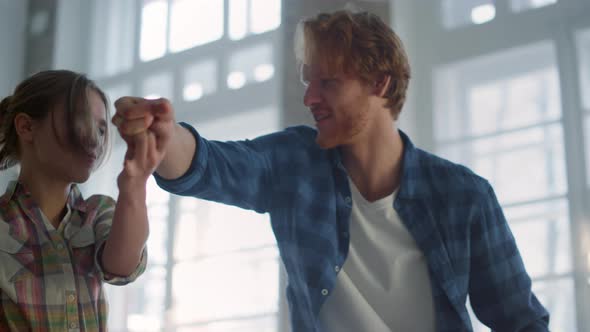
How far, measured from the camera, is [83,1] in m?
3.28

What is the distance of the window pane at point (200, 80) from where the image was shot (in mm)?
2861

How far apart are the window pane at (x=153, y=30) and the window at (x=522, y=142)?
1.16 metres

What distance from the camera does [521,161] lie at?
2.36m

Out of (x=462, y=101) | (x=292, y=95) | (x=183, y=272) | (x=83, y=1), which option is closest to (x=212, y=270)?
(x=183, y=272)

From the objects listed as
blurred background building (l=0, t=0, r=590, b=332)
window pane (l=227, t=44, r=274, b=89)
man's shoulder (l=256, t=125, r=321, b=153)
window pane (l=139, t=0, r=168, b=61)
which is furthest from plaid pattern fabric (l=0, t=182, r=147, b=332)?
window pane (l=139, t=0, r=168, b=61)

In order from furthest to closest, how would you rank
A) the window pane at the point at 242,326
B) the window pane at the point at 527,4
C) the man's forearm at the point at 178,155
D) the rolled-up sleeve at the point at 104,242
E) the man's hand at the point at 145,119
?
the window pane at the point at 242,326 → the window pane at the point at 527,4 → the rolled-up sleeve at the point at 104,242 → the man's forearm at the point at 178,155 → the man's hand at the point at 145,119

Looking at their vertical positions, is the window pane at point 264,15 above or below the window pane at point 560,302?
above

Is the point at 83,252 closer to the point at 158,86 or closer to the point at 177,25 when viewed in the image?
the point at 158,86

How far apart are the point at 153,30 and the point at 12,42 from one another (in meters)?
0.62

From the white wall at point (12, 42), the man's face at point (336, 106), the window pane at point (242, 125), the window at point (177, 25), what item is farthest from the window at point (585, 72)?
the white wall at point (12, 42)

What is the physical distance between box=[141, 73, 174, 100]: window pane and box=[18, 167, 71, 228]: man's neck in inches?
72.2

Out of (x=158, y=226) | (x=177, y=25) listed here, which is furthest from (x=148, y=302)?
(x=177, y=25)

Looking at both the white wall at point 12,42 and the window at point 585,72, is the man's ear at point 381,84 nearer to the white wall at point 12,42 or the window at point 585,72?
the window at point 585,72

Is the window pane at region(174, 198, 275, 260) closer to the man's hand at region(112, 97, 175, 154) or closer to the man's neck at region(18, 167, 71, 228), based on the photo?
the man's neck at region(18, 167, 71, 228)
